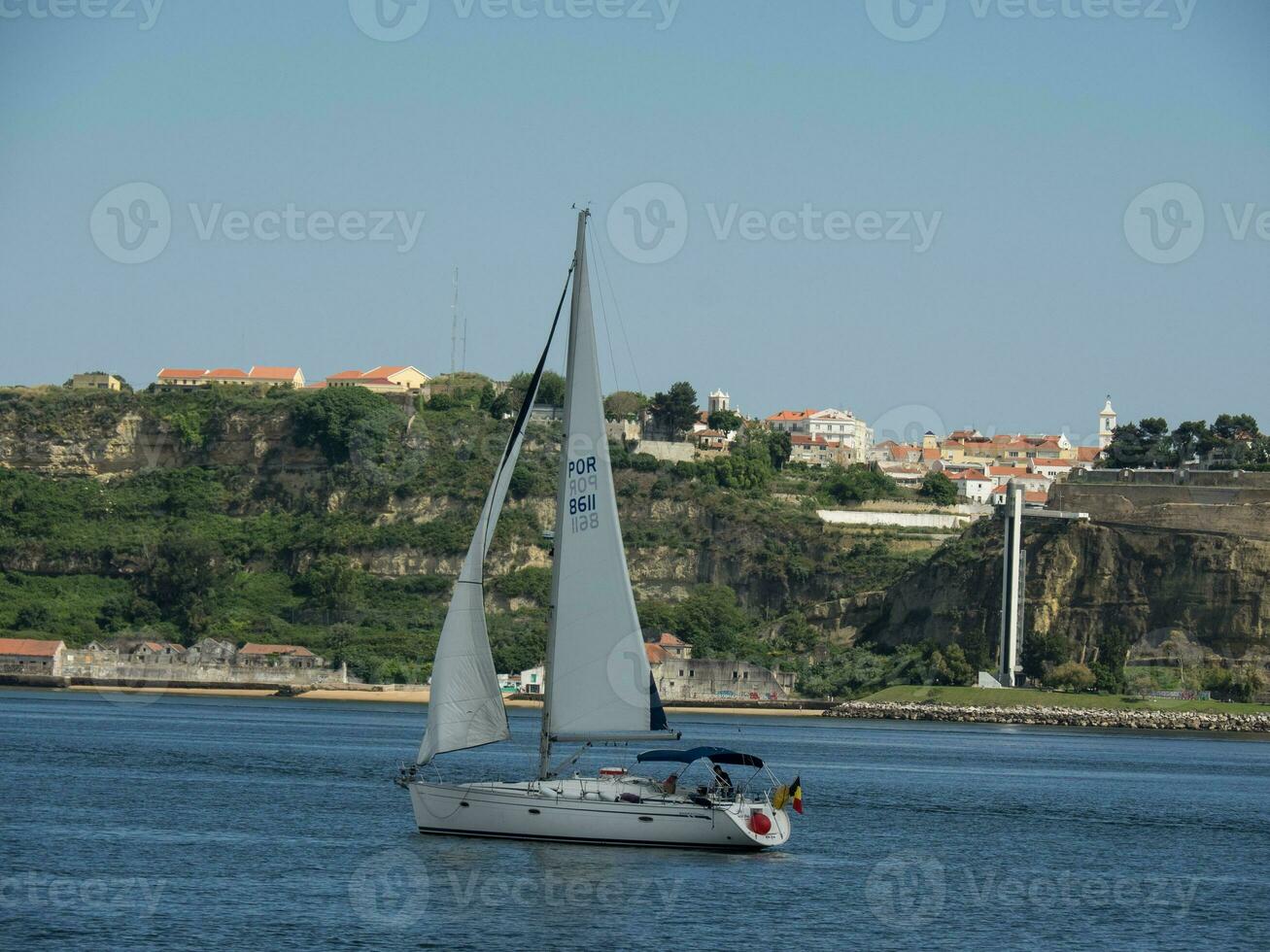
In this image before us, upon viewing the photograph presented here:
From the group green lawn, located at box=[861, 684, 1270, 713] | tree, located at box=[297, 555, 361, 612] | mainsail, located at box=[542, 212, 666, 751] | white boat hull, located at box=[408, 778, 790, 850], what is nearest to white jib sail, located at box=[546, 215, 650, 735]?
mainsail, located at box=[542, 212, 666, 751]

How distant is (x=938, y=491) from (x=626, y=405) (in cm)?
3429

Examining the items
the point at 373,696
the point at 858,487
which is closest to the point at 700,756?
the point at 373,696

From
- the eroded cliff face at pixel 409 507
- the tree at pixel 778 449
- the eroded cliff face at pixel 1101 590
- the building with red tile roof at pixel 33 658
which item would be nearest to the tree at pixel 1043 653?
the eroded cliff face at pixel 1101 590

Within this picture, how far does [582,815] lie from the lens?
125ft

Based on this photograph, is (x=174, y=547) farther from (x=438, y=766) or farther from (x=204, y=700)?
(x=438, y=766)

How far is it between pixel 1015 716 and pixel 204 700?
5559 centimetres

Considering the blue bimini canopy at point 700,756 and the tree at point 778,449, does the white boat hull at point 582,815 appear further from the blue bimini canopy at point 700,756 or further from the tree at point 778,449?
the tree at point 778,449

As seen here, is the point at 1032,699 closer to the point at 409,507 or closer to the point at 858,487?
the point at 858,487

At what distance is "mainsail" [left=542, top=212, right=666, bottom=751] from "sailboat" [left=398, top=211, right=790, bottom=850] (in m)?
0.02

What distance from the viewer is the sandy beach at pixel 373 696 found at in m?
132

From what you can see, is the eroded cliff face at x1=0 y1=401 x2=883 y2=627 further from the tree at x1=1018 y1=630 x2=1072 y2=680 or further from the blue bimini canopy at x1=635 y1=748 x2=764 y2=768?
the blue bimini canopy at x1=635 y1=748 x2=764 y2=768

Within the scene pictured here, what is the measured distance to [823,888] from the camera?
38375 millimetres

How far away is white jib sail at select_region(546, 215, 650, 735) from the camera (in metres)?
38.4

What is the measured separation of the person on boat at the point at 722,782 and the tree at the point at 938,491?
464 ft
